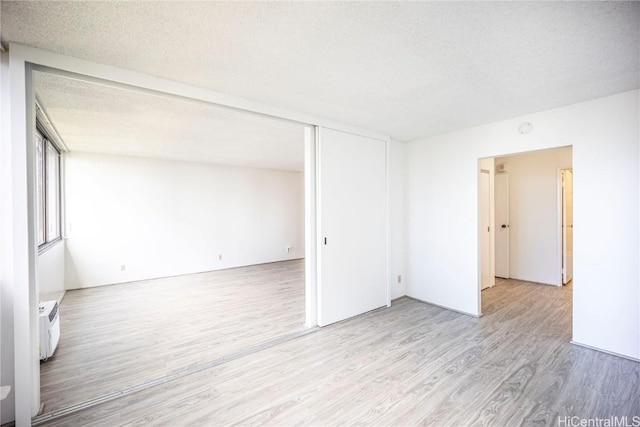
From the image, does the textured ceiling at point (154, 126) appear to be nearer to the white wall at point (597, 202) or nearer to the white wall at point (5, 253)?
the white wall at point (5, 253)

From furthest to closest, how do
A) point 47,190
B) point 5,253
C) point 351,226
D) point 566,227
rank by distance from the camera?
point 566,227, point 47,190, point 351,226, point 5,253

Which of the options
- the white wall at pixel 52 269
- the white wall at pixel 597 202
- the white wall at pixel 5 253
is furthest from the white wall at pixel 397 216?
the white wall at pixel 52 269

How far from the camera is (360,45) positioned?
1836 mm

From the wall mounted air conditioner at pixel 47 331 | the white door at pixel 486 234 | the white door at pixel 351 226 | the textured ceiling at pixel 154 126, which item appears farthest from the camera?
the white door at pixel 486 234

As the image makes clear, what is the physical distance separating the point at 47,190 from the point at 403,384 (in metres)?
5.27

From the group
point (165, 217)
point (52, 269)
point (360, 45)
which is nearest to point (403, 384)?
point (360, 45)

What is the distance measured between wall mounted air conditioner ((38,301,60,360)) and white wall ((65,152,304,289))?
9.33ft

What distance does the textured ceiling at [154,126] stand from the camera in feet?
8.71

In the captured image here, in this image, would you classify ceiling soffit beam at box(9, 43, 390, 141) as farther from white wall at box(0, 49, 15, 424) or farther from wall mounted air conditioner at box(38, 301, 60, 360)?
wall mounted air conditioner at box(38, 301, 60, 360)

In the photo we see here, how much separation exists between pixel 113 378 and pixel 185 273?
394cm

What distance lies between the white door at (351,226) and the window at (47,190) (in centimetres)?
350

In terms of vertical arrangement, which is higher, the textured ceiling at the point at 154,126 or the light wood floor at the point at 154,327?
the textured ceiling at the point at 154,126

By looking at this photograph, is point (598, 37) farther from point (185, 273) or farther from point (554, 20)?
point (185, 273)

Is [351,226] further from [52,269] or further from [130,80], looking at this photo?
[52,269]
